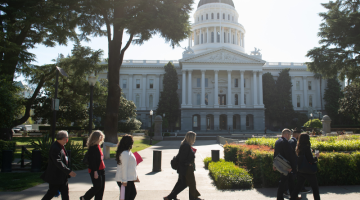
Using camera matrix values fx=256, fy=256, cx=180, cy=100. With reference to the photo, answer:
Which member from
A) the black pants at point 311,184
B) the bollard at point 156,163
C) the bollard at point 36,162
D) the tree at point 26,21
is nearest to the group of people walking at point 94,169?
the black pants at point 311,184

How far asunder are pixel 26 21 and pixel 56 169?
16.0m

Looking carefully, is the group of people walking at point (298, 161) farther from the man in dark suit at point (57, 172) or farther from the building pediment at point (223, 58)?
the building pediment at point (223, 58)

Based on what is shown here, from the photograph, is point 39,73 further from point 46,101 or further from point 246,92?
point 246,92

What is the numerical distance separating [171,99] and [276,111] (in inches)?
898

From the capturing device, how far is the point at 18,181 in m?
8.87

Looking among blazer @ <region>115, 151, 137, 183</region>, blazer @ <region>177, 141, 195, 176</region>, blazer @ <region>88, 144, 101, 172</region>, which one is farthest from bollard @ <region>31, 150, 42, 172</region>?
blazer @ <region>177, 141, 195, 176</region>

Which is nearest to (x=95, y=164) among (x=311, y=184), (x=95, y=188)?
(x=95, y=188)

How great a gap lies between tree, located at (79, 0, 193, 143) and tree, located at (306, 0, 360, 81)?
549 inches

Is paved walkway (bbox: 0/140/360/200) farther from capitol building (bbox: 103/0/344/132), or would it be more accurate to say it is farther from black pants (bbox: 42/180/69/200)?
capitol building (bbox: 103/0/344/132)

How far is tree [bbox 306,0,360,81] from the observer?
77.2ft

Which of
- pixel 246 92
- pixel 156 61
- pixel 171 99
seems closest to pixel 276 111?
pixel 246 92

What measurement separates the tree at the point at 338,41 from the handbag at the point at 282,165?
2186 cm

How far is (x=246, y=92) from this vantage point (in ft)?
191

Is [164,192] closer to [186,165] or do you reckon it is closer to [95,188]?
[186,165]
